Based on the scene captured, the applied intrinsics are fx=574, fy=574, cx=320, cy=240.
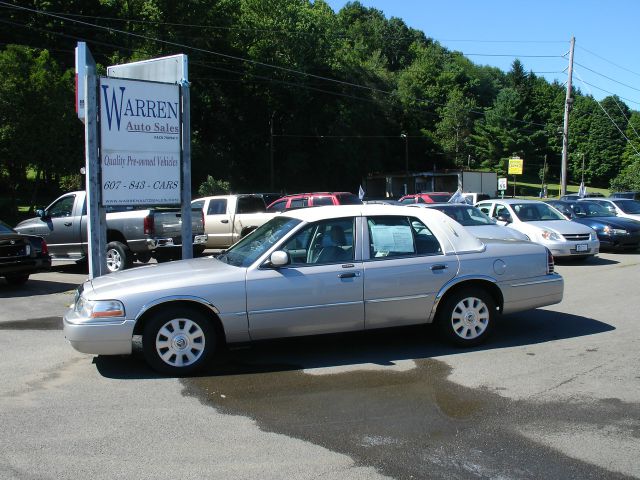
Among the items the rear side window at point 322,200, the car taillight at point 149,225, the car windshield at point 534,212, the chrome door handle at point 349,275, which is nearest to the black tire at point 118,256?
the car taillight at point 149,225

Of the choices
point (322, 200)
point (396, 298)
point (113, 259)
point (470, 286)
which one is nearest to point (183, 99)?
point (113, 259)

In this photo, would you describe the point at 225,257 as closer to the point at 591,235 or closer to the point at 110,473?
the point at 110,473

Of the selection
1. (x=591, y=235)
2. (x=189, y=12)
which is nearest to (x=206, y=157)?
(x=189, y=12)

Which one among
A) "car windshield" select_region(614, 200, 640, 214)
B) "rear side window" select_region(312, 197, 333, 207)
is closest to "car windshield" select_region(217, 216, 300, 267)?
"rear side window" select_region(312, 197, 333, 207)

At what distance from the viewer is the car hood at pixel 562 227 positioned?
565 inches

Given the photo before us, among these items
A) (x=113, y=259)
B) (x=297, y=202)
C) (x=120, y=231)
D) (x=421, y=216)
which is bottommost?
(x=113, y=259)

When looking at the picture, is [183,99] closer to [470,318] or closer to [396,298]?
[396,298]

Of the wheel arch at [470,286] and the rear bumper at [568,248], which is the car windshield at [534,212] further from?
the wheel arch at [470,286]

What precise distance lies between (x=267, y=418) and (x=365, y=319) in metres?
1.83

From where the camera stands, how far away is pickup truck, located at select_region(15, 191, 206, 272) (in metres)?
12.8

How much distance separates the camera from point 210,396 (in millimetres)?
5242

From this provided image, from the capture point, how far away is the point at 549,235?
1435cm

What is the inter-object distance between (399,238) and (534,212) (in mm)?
10490

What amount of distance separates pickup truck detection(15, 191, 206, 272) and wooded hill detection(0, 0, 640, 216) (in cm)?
1744
